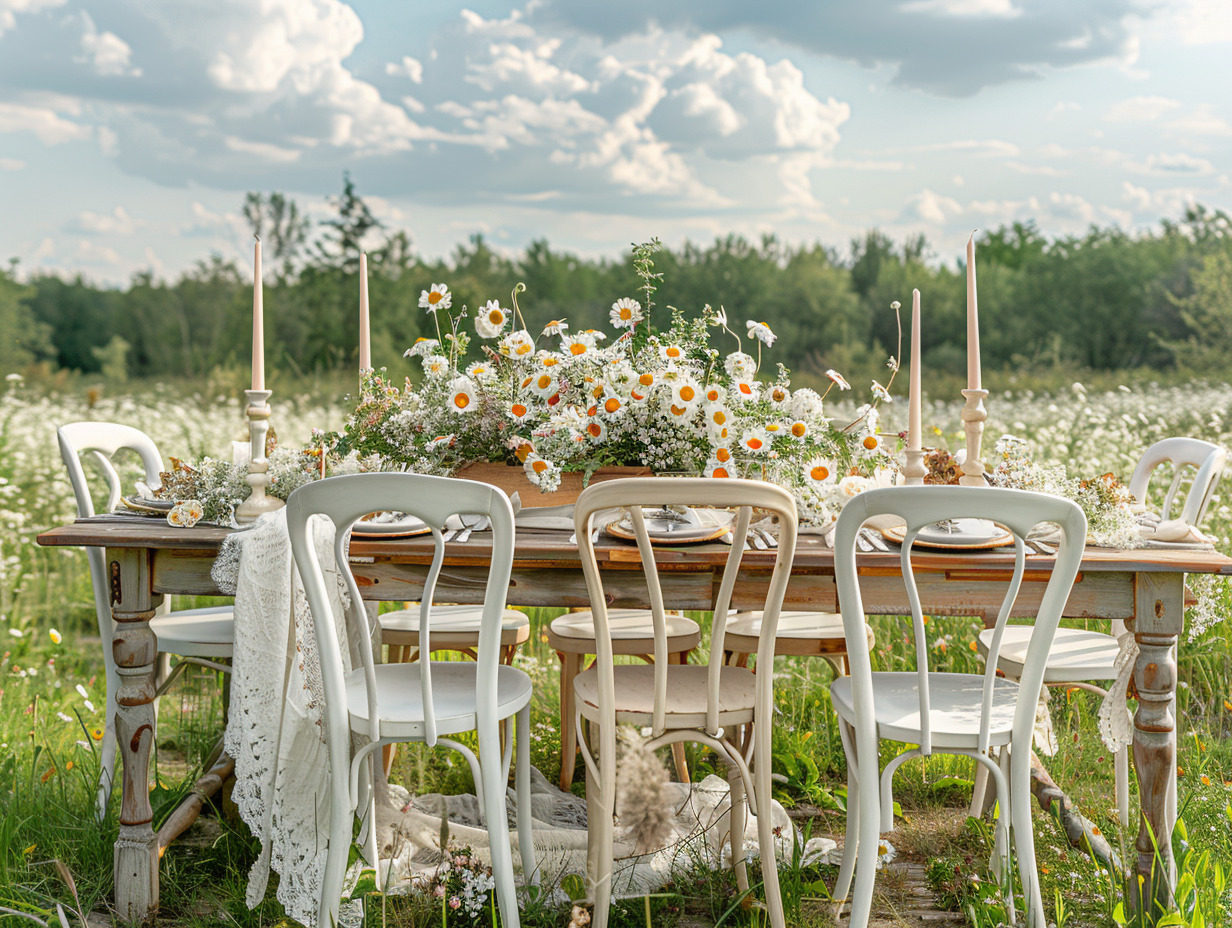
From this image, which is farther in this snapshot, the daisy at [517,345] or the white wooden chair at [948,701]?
the daisy at [517,345]

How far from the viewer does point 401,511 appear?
1591 millimetres

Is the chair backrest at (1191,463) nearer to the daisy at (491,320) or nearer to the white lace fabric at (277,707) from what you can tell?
the daisy at (491,320)

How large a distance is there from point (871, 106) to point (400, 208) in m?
7.22

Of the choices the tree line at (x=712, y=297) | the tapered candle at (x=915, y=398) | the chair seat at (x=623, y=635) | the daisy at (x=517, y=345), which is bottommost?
the chair seat at (x=623, y=635)

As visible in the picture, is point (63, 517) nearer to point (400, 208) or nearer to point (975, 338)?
point (975, 338)

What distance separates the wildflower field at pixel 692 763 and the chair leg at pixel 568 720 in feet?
0.19

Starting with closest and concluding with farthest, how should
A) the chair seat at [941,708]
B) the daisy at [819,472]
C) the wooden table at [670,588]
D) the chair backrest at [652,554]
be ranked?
the chair backrest at [652,554], the chair seat at [941,708], the wooden table at [670,588], the daisy at [819,472]

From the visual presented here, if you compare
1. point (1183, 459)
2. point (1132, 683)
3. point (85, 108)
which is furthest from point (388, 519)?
point (85, 108)

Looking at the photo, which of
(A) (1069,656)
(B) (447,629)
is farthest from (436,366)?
(A) (1069,656)

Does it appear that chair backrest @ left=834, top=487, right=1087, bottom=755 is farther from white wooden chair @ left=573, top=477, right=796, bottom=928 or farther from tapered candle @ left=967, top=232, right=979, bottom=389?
tapered candle @ left=967, top=232, right=979, bottom=389

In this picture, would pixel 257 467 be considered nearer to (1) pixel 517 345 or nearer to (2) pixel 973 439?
(1) pixel 517 345

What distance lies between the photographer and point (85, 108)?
11.6 m

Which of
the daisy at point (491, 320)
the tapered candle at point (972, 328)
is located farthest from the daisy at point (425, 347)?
the tapered candle at point (972, 328)

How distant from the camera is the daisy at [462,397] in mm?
2230
